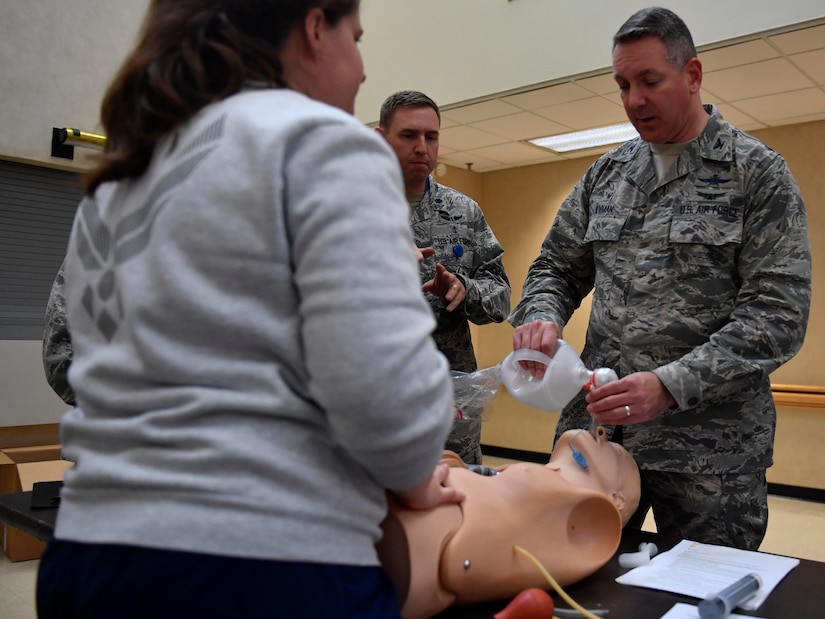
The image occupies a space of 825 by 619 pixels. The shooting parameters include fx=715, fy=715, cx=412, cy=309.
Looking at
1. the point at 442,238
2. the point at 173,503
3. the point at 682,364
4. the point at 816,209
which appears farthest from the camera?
the point at 816,209

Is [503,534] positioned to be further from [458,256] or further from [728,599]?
[458,256]

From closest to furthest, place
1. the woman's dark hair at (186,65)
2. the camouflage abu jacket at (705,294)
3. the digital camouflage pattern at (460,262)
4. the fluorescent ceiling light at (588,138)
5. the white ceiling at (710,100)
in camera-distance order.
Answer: the woman's dark hair at (186,65) → the camouflage abu jacket at (705,294) → the digital camouflage pattern at (460,262) → the white ceiling at (710,100) → the fluorescent ceiling light at (588,138)

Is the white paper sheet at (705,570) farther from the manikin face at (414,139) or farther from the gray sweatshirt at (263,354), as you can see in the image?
the manikin face at (414,139)

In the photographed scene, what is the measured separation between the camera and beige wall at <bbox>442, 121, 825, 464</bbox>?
5609mm

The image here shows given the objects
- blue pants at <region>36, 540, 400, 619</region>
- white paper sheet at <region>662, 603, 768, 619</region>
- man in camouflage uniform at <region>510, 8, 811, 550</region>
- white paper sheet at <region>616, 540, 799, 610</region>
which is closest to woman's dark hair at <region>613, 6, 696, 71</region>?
man in camouflage uniform at <region>510, 8, 811, 550</region>

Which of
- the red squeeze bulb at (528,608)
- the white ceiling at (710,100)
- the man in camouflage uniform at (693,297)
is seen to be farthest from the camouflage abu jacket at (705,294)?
the white ceiling at (710,100)

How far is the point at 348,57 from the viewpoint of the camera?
0.82 meters

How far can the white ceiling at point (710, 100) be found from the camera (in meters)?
4.25

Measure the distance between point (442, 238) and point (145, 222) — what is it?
1.73 m

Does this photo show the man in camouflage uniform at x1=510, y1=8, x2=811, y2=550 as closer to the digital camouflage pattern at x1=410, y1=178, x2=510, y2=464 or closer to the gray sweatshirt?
the digital camouflage pattern at x1=410, y1=178, x2=510, y2=464

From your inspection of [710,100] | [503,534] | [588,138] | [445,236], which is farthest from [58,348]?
[588,138]

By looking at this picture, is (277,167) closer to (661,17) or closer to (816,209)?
(661,17)

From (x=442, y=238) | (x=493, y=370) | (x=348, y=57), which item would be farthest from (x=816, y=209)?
(x=348, y=57)

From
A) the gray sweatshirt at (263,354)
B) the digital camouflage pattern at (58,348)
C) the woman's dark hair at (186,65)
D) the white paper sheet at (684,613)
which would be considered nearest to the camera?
the gray sweatshirt at (263,354)
